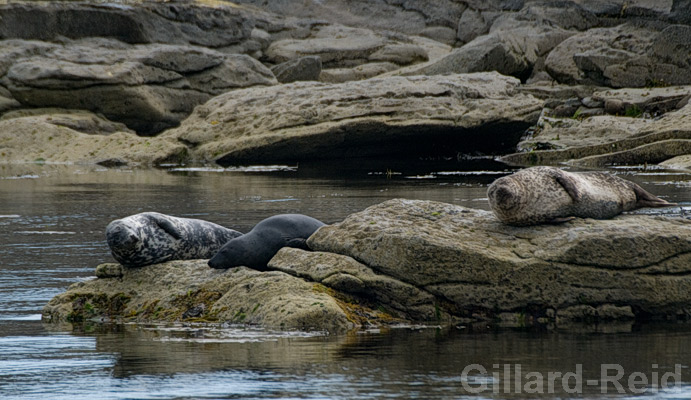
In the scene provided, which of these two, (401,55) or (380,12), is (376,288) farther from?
(380,12)

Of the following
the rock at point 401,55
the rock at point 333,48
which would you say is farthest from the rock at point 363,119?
the rock at point 333,48

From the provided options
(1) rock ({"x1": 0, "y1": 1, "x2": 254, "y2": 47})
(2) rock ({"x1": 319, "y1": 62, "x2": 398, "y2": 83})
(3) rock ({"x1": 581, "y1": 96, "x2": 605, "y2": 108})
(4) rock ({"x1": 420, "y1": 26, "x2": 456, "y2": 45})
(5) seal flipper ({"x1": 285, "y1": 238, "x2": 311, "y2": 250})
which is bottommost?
(5) seal flipper ({"x1": 285, "y1": 238, "x2": 311, "y2": 250})

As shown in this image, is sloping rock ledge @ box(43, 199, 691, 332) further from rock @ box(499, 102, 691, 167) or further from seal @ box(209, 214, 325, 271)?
rock @ box(499, 102, 691, 167)

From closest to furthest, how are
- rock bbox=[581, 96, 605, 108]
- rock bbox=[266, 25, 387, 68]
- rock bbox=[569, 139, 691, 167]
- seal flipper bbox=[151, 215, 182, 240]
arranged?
seal flipper bbox=[151, 215, 182, 240], rock bbox=[569, 139, 691, 167], rock bbox=[581, 96, 605, 108], rock bbox=[266, 25, 387, 68]

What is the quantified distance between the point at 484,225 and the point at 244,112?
67.1 ft

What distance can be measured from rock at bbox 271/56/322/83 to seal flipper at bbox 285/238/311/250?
1135 inches

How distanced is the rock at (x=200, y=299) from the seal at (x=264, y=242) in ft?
0.50

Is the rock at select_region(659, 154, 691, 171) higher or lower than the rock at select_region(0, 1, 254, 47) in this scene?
lower

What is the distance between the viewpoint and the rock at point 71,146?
28469mm

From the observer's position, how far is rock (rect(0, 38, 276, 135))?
33.1m

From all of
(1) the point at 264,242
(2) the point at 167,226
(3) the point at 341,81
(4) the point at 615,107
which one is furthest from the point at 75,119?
(1) the point at 264,242

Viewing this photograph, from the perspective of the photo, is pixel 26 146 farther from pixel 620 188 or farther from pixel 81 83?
pixel 620 188

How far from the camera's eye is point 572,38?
3744 cm

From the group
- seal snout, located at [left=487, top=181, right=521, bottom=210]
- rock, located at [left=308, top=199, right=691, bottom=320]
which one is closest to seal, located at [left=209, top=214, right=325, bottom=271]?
rock, located at [left=308, top=199, right=691, bottom=320]
